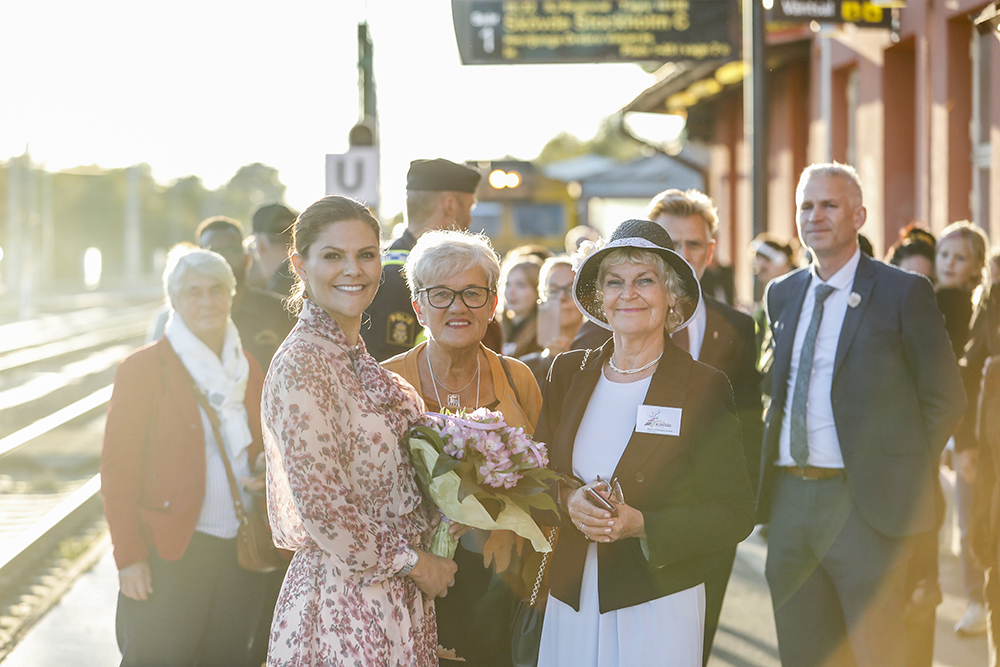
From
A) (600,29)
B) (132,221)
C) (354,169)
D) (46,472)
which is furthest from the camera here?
(132,221)

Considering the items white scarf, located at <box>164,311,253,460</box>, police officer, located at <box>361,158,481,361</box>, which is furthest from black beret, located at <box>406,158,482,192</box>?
white scarf, located at <box>164,311,253,460</box>

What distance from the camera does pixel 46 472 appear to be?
12.1 metres

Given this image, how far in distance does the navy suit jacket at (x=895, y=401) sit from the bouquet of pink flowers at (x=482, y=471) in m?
1.71

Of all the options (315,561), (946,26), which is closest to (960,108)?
(946,26)

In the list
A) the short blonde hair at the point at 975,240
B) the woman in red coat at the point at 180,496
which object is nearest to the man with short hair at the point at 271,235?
the woman in red coat at the point at 180,496

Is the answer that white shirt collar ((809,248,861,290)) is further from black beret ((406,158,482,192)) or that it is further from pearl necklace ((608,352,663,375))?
black beret ((406,158,482,192))

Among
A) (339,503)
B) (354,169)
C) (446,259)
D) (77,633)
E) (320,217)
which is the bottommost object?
(77,633)

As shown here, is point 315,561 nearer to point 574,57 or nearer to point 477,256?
point 477,256

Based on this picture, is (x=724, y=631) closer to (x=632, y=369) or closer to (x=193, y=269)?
(x=632, y=369)

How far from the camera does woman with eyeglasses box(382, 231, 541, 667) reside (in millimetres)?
3668

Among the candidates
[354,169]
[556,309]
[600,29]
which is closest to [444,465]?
[556,309]

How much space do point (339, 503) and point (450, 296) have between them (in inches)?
37.8

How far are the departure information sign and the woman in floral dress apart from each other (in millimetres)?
8299

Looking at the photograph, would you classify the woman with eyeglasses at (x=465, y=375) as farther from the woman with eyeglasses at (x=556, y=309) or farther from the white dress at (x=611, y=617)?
the woman with eyeglasses at (x=556, y=309)
